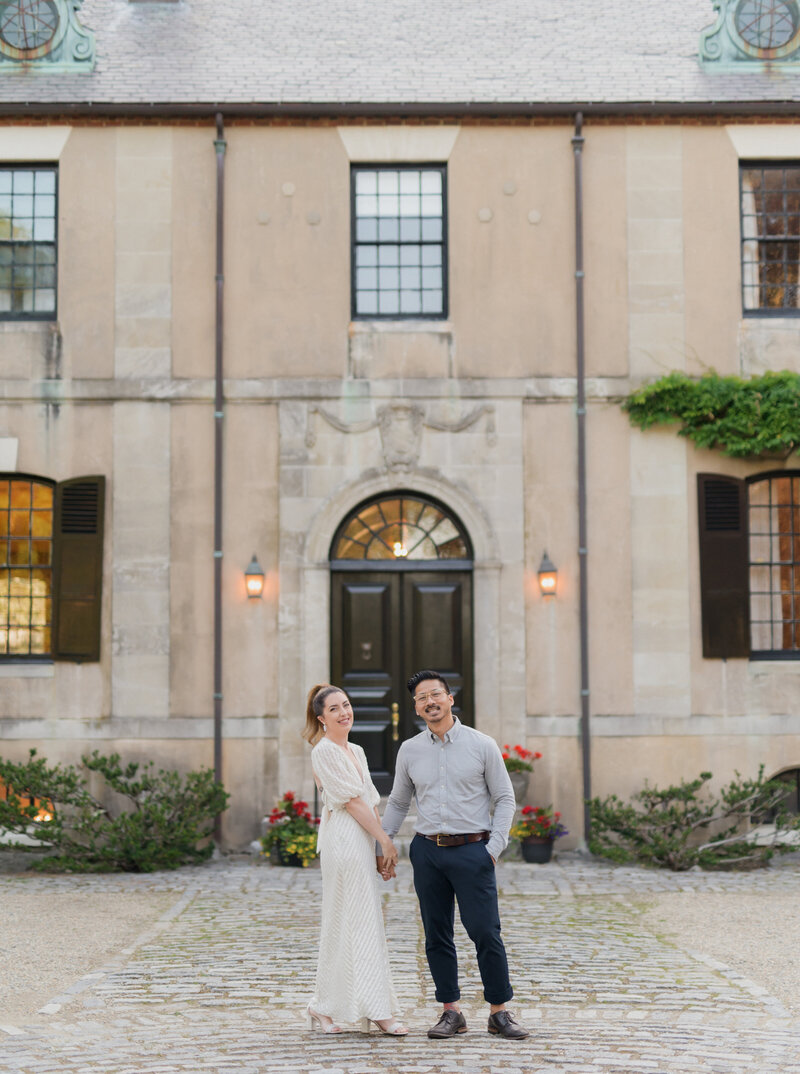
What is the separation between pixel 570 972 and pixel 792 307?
8.43 meters

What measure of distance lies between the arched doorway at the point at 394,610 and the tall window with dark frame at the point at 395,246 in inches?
81.9

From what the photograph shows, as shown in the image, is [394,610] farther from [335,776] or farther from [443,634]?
[335,776]

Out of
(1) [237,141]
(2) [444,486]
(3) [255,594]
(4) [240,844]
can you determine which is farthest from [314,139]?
(4) [240,844]

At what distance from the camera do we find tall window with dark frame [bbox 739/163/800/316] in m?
13.7

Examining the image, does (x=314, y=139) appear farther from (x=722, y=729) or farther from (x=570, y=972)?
(x=570, y=972)

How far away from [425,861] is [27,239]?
956 centimetres

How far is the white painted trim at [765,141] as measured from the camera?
44.7 feet

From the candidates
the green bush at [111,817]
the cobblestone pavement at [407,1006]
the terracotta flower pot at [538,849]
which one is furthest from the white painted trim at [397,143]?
the cobblestone pavement at [407,1006]

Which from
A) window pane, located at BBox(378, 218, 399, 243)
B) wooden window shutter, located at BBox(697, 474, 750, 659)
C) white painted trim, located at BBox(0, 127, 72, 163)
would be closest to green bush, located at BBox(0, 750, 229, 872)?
wooden window shutter, located at BBox(697, 474, 750, 659)

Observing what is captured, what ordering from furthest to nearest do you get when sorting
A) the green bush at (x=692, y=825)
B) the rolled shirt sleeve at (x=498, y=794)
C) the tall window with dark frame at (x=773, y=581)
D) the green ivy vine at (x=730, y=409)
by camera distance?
the tall window with dark frame at (x=773, y=581) → the green ivy vine at (x=730, y=409) → the green bush at (x=692, y=825) → the rolled shirt sleeve at (x=498, y=794)

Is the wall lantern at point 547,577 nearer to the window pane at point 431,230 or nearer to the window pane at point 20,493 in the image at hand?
the window pane at point 431,230

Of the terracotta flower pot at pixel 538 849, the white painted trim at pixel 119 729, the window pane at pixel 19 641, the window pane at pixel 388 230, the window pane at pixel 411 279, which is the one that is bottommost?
the terracotta flower pot at pixel 538 849

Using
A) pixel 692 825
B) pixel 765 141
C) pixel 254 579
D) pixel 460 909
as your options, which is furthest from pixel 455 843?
pixel 765 141

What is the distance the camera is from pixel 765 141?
13.6m
